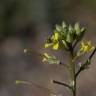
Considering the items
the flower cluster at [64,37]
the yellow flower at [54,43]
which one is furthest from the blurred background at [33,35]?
the yellow flower at [54,43]

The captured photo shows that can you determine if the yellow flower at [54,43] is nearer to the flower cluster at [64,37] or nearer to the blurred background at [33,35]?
the flower cluster at [64,37]

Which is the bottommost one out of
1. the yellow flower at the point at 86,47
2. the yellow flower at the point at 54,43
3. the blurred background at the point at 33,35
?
the blurred background at the point at 33,35

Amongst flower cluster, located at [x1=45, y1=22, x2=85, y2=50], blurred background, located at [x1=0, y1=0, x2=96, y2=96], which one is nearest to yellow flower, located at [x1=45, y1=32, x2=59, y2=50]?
flower cluster, located at [x1=45, y1=22, x2=85, y2=50]

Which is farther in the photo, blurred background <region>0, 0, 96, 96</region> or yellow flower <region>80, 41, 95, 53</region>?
blurred background <region>0, 0, 96, 96</region>

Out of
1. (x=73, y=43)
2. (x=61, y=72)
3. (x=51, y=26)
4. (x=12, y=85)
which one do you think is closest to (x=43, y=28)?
(x=51, y=26)

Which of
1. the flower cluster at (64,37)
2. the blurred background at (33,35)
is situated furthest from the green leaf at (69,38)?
the blurred background at (33,35)

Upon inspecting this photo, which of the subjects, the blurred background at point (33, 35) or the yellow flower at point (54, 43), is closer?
the yellow flower at point (54, 43)

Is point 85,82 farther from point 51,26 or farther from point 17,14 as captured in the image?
point 17,14

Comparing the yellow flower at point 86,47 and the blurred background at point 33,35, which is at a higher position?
the yellow flower at point 86,47

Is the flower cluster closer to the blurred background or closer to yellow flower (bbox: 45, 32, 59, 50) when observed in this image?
yellow flower (bbox: 45, 32, 59, 50)
